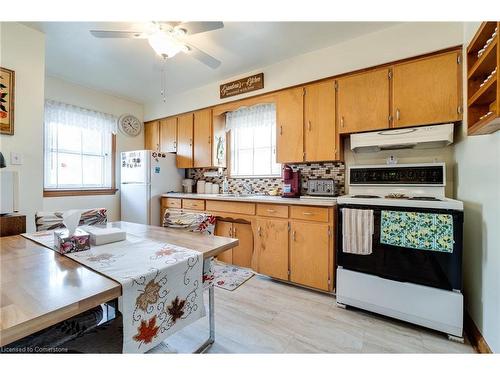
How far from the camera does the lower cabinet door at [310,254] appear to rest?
86.1 inches

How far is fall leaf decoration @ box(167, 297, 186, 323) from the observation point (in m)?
1.03

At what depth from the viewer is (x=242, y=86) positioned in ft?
9.93

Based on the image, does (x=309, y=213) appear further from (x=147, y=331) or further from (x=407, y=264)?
(x=147, y=331)

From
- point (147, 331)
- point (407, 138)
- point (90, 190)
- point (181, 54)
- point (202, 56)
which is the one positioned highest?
point (181, 54)

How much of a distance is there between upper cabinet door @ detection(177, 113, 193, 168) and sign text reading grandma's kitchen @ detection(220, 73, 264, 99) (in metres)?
0.79

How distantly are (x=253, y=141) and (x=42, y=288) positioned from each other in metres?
2.88

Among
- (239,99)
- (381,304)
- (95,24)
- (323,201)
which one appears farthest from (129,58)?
(381,304)

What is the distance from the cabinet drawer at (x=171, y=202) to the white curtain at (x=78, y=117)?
1516 millimetres

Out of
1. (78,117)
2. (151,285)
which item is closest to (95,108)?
(78,117)

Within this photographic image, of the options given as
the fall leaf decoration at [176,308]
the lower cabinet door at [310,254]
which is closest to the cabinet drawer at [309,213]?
the lower cabinet door at [310,254]

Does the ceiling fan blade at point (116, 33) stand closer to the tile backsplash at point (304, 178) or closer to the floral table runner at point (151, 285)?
the floral table runner at point (151, 285)

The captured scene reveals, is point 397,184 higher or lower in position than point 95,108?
lower

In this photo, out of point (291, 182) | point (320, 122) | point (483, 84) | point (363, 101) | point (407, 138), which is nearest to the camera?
point (483, 84)

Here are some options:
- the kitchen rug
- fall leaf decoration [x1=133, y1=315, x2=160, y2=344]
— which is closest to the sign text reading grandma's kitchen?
the kitchen rug
